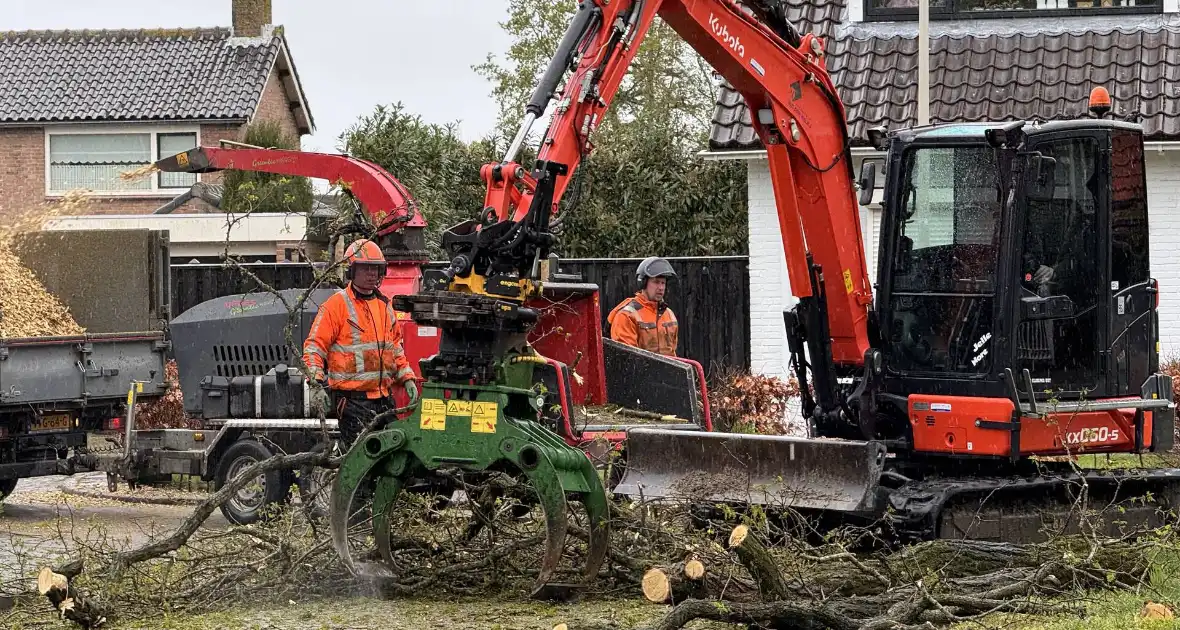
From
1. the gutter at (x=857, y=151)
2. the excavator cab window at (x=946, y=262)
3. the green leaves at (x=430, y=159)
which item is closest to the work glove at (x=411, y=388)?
the excavator cab window at (x=946, y=262)

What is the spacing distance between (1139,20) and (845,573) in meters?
10.7

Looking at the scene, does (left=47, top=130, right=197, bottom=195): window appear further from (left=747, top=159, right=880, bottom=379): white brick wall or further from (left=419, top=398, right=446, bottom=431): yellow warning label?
(left=419, top=398, right=446, bottom=431): yellow warning label

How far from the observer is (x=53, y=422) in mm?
12969

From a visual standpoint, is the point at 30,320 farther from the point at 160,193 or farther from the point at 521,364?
the point at 160,193

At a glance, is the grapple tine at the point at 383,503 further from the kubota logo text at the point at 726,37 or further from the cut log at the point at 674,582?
the kubota logo text at the point at 726,37

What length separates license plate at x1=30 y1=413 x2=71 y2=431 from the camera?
12898mm

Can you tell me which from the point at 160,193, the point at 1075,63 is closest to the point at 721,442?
the point at 1075,63

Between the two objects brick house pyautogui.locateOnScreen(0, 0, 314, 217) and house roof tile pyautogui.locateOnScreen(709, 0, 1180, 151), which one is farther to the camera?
brick house pyautogui.locateOnScreen(0, 0, 314, 217)

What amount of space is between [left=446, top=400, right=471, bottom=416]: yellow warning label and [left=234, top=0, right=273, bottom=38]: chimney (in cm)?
2862

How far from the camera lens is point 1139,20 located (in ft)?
56.6

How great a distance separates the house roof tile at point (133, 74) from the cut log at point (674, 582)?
84.3 ft

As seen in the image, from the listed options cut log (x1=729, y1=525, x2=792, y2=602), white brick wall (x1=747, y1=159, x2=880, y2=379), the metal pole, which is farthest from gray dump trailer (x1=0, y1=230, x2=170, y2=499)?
the metal pole

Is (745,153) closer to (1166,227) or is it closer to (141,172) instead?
(1166,227)

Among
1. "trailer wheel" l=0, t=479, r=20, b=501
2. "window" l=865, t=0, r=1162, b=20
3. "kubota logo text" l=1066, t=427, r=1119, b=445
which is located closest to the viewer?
"kubota logo text" l=1066, t=427, r=1119, b=445
